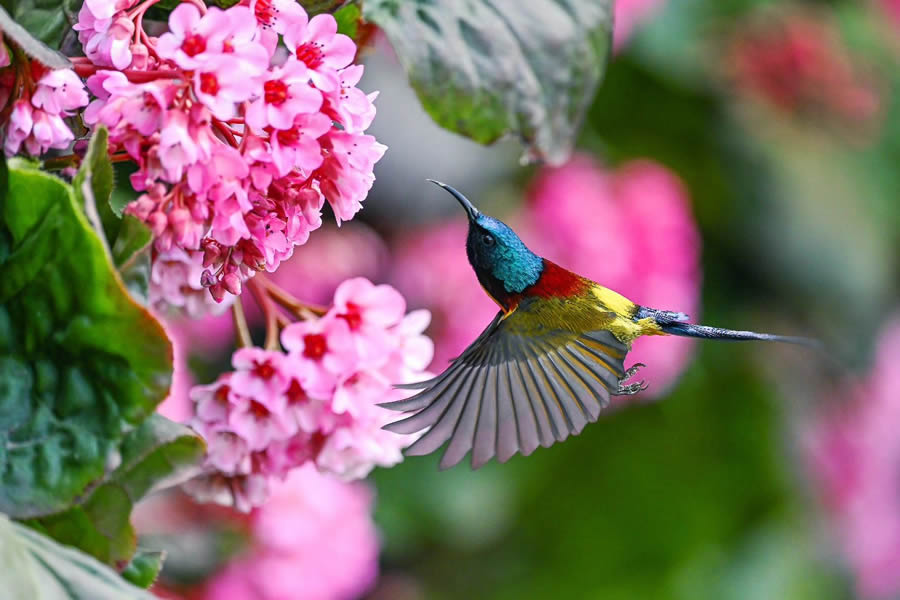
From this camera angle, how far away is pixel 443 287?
5.59 feet

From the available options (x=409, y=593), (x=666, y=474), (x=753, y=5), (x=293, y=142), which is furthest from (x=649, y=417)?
(x=293, y=142)

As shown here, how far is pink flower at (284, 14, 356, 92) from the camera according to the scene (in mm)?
619

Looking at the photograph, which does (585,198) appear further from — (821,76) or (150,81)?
(150,81)

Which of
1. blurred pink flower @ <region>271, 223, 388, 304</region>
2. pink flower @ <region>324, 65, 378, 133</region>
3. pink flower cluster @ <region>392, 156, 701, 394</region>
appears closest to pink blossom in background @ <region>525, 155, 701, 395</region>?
pink flower cluster @ <region>392, 156, 701, 394</region>

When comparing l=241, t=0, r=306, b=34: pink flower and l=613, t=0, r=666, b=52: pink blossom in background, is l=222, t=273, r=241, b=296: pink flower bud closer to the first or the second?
l=241, t=0, r=306, b=34: pink flower

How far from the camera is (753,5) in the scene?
246 cm

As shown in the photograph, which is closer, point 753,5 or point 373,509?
point 373,509

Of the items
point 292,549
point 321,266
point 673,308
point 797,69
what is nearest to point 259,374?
point 292,549

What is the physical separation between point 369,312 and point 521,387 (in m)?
0.13

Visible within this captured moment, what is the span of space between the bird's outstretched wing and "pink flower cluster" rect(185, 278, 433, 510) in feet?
0.12

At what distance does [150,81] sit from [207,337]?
108 cm

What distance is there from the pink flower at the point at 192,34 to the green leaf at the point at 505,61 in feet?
0.58

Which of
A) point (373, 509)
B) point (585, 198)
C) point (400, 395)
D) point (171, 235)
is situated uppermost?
point (171, 235)

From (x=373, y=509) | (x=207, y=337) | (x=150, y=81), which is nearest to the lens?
(x=150, y=81)
